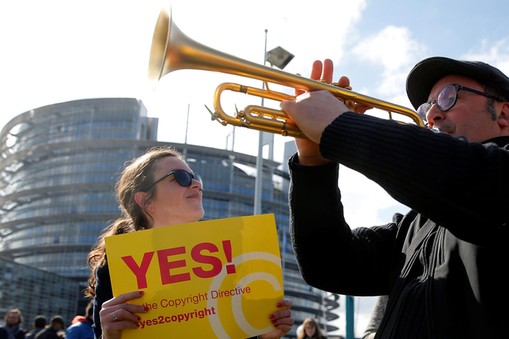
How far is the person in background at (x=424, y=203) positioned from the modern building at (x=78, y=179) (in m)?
79.4

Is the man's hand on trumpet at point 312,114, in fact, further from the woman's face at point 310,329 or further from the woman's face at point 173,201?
the woman's face at point 310,329

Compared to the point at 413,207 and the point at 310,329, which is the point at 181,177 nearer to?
the point at 413,207

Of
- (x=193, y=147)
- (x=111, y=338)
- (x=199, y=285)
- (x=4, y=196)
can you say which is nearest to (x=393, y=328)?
(x=199, y=285)

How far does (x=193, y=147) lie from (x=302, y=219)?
82433mm

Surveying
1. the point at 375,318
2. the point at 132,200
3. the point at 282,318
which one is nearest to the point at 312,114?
the point at 282,318

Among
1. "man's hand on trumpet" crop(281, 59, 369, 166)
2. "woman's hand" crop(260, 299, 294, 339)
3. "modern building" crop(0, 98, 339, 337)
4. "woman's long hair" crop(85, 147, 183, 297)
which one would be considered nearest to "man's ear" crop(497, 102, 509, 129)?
"man's hand on trumpet" crop(281, 59, 369, 166)

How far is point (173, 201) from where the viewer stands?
121 inches

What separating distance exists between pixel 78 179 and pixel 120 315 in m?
85.4

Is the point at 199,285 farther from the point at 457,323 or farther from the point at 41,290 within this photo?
the point at 41,290

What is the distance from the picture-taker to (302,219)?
2232mm

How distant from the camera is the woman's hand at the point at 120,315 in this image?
2.28 metres

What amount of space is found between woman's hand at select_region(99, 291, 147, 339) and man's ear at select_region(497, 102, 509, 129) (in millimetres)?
1601

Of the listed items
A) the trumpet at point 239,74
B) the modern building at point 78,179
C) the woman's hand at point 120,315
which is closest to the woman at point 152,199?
the woman's hand at point 120,315

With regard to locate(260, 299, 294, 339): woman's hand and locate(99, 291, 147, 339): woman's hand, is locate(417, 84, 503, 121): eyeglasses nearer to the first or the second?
locate(260, 299, 294, 339): woman's hand
